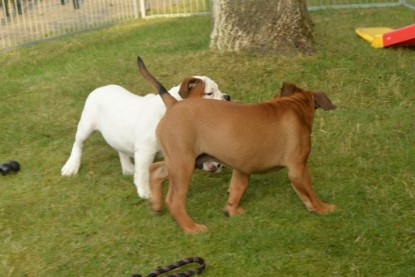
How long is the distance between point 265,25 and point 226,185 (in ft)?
9.92

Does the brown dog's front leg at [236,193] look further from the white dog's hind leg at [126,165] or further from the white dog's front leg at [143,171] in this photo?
the white dog's hind leg at [126,165]

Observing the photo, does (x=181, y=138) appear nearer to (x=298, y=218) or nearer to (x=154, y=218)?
(x=154, y=218)

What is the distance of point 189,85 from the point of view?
5441 mm

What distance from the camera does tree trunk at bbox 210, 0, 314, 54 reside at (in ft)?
26.4

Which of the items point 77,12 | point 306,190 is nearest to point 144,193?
point 306,190

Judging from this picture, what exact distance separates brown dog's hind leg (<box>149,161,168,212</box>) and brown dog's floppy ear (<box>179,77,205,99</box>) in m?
0.64

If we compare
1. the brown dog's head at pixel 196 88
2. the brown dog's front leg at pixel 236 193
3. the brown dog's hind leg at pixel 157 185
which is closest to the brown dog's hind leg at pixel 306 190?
the brown dog's front leg at pixel 236 193

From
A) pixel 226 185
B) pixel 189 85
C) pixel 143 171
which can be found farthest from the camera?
pixel 226 185

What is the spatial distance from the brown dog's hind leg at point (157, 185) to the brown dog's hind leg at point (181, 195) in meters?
0.27

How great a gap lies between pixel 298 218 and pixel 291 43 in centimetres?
369

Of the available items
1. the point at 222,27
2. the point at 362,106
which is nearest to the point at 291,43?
the point at 222,27

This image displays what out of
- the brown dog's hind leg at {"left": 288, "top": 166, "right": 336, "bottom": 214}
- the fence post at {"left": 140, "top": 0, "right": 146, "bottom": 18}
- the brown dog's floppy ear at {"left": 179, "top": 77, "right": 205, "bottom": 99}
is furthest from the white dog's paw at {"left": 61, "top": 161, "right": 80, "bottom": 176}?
the fence post at {"left": 140, "top": 0, "right": 146, "bottom": 18}

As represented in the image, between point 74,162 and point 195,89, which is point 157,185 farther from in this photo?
point 74,162

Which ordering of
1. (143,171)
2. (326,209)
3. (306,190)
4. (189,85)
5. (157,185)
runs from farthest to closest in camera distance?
(189,85) < (143,171) < (157,185) < (326,209) < (306,190)
